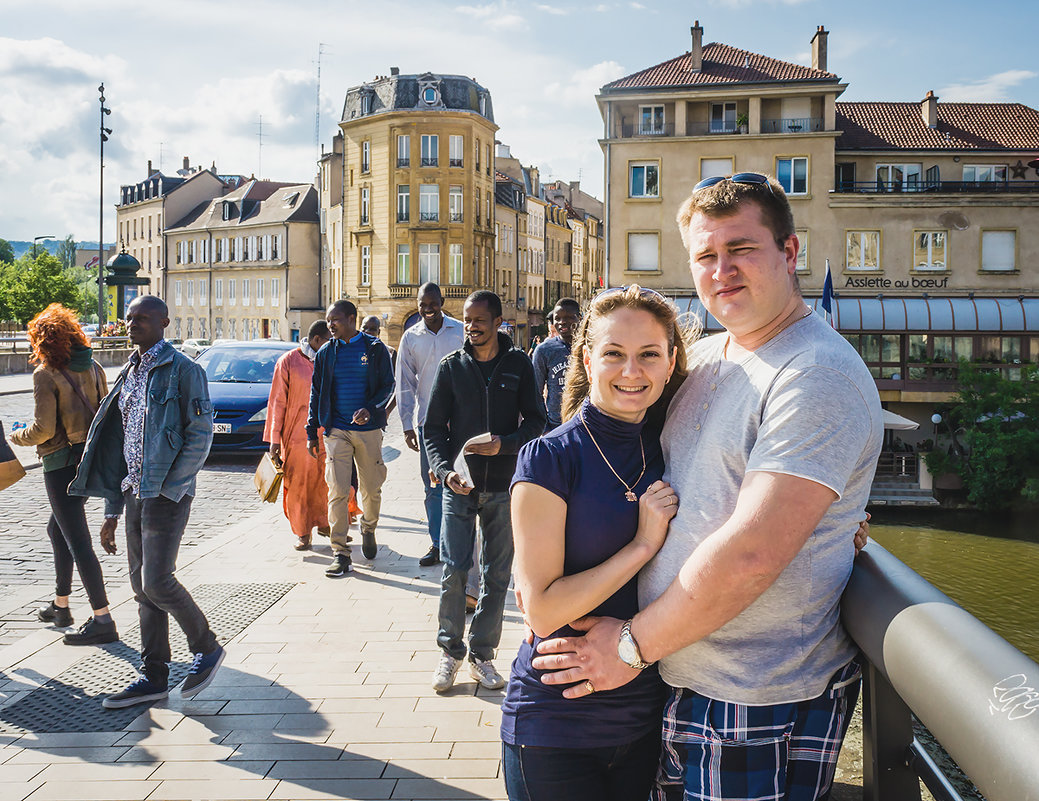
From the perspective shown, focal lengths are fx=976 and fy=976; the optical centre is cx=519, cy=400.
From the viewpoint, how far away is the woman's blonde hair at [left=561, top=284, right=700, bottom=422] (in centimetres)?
247

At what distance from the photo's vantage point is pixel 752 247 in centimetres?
223

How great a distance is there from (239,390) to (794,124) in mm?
35259

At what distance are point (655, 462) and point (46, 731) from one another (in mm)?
3768

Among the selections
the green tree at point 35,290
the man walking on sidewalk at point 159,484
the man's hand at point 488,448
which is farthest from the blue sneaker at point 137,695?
the green tree at point 35,290

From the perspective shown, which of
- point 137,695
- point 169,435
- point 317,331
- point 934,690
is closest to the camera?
point 934,690

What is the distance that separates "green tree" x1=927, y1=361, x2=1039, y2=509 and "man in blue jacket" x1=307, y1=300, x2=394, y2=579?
3057 centimetres

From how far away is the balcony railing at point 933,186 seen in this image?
44.7 meters

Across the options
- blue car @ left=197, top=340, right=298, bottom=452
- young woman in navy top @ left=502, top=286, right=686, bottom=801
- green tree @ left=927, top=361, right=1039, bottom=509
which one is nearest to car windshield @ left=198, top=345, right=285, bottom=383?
blue car @ left=197, top=340, right=298, bottom=452

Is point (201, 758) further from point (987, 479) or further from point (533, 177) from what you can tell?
point (533, 177)

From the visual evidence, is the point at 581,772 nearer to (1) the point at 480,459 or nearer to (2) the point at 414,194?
(1) the point at 480,459

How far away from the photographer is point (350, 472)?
8.68 m

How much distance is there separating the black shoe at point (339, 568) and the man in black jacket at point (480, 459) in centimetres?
255

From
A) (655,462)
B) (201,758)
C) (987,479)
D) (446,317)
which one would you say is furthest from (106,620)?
(987,479)

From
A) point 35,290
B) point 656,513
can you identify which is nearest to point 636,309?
point 656,513
